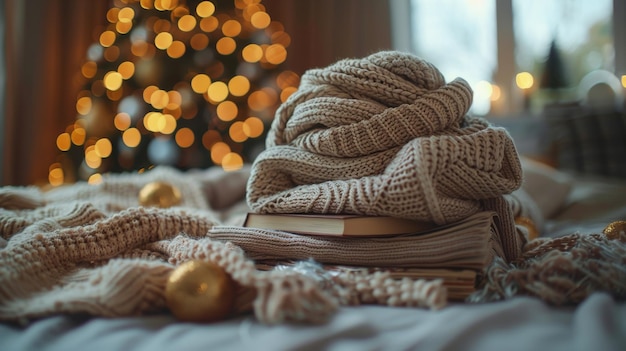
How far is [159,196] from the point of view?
3.11 ft

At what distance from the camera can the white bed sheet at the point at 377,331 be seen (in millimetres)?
417

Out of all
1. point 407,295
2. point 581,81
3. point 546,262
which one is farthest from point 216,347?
point 581,81

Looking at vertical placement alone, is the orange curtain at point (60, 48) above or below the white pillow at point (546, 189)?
above

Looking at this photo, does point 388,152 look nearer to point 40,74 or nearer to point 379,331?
point 379,331

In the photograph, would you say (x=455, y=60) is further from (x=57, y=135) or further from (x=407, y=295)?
(x=407, y=295)

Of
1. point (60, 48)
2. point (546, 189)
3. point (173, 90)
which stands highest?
point (60, 48)

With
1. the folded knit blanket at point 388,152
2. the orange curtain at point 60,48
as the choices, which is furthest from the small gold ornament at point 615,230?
the orange curtain at point 60,48

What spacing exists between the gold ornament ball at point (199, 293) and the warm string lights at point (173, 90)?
159 centimetres

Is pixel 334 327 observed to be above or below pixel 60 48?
below

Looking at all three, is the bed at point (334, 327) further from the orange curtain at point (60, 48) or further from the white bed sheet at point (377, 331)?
the orange curtain at point (60, 48)

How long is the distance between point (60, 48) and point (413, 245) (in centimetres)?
263

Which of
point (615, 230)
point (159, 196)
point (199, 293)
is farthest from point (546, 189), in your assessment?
point (199, 293)

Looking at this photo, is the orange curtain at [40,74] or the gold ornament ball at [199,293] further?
the orange curtain at [40,74]

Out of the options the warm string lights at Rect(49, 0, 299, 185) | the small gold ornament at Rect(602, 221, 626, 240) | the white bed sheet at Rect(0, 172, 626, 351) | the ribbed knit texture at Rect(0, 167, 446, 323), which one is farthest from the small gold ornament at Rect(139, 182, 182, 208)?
the warm string lights at Rect(49, 0, 299, 185)
